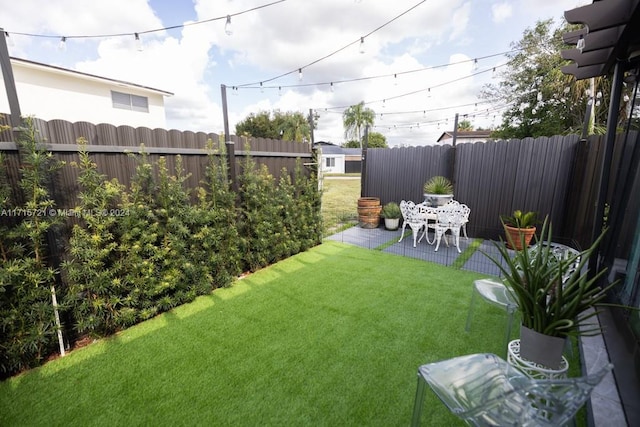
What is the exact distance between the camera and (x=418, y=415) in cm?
129

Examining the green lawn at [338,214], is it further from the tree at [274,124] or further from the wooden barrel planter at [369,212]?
the tree at [274,124]

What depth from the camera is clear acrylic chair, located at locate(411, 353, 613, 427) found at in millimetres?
915

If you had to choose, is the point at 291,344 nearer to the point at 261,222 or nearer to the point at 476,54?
the point at 261,222

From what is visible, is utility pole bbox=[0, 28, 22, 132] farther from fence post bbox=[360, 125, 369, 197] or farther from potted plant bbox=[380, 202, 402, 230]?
fence post bbox=[360, 125, 369, 197]

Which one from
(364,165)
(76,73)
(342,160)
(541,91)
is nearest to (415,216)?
(364,165)

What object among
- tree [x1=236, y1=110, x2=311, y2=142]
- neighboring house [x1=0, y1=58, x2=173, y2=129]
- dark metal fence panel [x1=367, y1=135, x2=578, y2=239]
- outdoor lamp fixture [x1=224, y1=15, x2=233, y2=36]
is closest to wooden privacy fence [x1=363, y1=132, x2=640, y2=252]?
dark metal fence panel [x1=367, y1=135, x2=578, y2=239]

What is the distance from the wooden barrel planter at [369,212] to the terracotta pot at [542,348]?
472 centimetres

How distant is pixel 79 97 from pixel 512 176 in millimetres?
11927

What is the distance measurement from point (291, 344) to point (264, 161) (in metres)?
2.57

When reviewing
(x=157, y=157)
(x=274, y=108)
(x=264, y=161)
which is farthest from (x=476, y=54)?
(x=274, y=108)

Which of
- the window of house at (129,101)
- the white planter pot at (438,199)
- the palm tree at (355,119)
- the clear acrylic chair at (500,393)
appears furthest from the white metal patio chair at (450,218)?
the palm tree at (355,119)

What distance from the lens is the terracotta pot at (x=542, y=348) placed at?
136 cm

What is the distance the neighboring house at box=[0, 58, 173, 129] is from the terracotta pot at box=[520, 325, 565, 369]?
10.5m

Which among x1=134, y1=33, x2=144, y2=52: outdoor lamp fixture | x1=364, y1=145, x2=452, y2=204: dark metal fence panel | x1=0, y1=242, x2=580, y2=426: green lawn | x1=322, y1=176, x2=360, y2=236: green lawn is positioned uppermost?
x1=134, y1=33, x2=144, y2=52: outdoor lamp fixture
